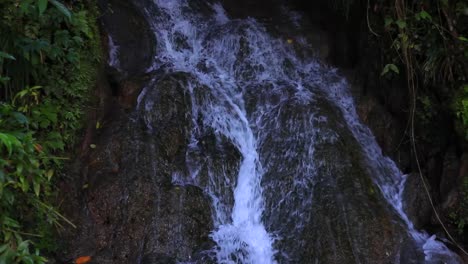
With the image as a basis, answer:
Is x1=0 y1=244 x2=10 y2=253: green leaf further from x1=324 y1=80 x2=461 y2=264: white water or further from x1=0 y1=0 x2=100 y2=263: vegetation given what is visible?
x1=324 y1=80 x2=461 y2=264: white water

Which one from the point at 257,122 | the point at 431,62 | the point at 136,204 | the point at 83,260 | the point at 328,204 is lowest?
the point at 83,260

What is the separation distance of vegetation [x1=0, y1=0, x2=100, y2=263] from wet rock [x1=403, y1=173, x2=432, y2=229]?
3.82 m

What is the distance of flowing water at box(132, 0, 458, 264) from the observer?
4.46 m

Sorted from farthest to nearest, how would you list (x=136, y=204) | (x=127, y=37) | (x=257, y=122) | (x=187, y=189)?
(x=127, y=37)
(x=257, y=122)
(x=187, y=189)
(x=136, y=204)

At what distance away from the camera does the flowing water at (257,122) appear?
4.46m

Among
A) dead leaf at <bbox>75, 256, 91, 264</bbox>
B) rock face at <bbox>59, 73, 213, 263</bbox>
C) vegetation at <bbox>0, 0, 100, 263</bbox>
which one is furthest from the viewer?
rock face at <bbox>59, 73, 213, 263</bbox>

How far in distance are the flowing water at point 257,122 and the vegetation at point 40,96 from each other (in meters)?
0.91

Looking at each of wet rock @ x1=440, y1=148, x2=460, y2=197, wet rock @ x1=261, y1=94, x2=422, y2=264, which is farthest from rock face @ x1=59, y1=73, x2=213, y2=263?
wet rock @ x1=440, y1=148, x2=460, y2=197

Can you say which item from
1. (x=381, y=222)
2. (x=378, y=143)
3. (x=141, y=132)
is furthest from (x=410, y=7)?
(x=141, y=132)

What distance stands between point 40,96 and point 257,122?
2602 mm

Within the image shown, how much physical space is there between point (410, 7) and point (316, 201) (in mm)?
2711

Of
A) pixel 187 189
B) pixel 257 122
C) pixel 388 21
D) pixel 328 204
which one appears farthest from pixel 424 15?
pixel 187 189

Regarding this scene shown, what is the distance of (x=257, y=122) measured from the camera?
210 inches

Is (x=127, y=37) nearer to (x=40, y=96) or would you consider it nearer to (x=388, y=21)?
(x=40, y=96)
